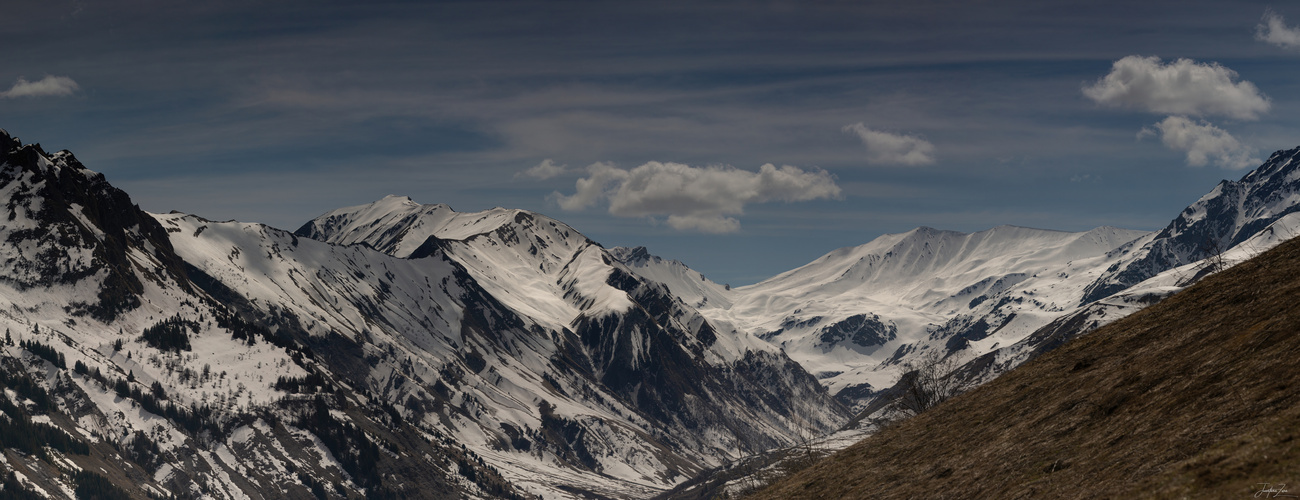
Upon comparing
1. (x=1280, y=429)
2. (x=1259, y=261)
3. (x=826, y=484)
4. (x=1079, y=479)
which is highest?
(x=1259, y=261)

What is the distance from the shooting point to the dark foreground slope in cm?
2631

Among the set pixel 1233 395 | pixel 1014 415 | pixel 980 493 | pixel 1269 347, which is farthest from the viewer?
pixel 1014 415

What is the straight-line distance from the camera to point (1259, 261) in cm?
4459

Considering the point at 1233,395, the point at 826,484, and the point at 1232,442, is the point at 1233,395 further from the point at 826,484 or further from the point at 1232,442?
the point at 826,484

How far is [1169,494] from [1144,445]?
4.69 metres

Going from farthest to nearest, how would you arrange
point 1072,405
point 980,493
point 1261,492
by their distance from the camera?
1. point 1072,405
2. point 980,493
3. point 1261,492

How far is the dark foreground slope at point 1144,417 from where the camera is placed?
26312 mm

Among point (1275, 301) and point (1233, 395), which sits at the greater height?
point (1275, 301)

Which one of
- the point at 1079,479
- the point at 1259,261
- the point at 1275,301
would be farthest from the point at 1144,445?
the point at 1259,261

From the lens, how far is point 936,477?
136ft

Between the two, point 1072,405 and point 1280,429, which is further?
point 1072,405

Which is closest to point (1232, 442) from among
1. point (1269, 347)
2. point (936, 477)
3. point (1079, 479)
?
point (1079, 479)

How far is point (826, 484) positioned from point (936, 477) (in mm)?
13157

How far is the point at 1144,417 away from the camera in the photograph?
107 ft
